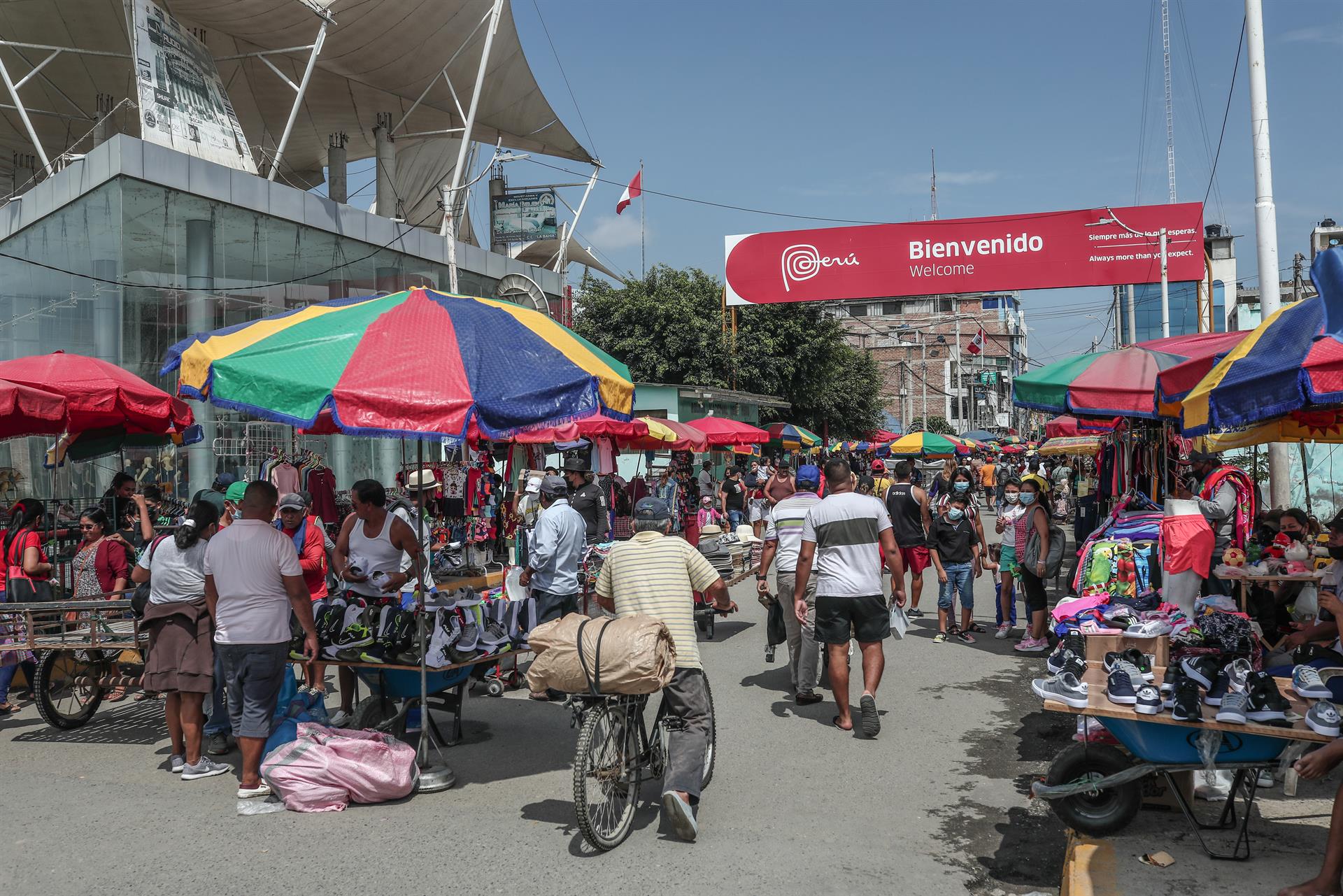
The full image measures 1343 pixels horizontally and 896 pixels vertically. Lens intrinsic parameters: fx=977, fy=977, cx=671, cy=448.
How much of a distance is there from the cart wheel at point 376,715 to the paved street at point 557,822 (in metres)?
0.54

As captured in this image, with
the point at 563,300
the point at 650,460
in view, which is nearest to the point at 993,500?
the point at 650,460

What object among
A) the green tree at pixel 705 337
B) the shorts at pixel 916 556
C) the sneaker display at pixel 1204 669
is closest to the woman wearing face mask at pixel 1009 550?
the shorts at pixel 916 556

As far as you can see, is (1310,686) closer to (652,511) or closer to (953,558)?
(652,511)

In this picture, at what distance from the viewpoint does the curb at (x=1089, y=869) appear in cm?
410

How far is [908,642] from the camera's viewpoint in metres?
10.3

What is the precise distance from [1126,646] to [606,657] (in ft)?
9.64

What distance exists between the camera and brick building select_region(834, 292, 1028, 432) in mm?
72438

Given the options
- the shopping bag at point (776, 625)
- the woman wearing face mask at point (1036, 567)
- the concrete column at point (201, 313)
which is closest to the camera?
the shopping bag at point (776, 625)

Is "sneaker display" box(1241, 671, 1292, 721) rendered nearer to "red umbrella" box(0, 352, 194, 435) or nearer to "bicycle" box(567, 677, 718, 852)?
"bicycle" box(567, 677, 718, 852)

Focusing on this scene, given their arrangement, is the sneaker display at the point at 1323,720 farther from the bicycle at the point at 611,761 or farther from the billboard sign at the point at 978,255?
the billboard sign at the point at 978,255

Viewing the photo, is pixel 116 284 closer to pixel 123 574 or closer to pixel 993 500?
pixel 123 574

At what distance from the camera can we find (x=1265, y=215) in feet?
32.0

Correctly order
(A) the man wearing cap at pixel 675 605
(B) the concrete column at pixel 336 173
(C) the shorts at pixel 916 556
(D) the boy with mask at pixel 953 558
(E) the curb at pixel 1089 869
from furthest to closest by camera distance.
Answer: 1. (B) the concrete column at pixel 336 173
2. (C) the shorts at pixel 916 556
3. (D) the boy with mask at pixel 953 558
4. (A) the man wearing cap at pixel 675 605
5. (E) the curb at pixel 1089 869

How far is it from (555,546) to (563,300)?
87.4 feet
